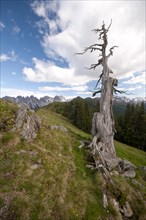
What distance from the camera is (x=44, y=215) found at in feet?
37.1

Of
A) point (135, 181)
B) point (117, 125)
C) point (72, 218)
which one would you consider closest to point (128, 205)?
point (135, 181)

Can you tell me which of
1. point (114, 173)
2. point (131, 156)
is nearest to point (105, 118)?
point (114, 173)

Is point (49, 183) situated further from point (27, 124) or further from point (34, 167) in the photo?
point (27, 124)

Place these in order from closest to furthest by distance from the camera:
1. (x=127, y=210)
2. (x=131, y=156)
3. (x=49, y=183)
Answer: (x=49, y=183)
(x=127, y=210)
(x=131, y=156)

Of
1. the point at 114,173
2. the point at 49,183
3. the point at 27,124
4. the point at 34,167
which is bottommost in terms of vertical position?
the point at 114,173

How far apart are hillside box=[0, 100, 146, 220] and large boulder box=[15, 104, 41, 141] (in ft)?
1.69

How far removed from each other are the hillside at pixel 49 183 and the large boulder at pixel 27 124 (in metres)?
0.52

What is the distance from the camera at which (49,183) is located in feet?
44.6

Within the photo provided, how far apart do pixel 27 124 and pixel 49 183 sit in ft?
22.3

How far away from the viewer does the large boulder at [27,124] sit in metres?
17.6

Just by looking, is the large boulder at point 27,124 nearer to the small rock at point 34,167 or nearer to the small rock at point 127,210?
the small rock at point 34,167

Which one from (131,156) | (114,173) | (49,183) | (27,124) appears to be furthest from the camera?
(131,156)

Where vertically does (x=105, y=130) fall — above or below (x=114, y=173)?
above

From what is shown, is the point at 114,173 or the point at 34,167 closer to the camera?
the point at 34,167
